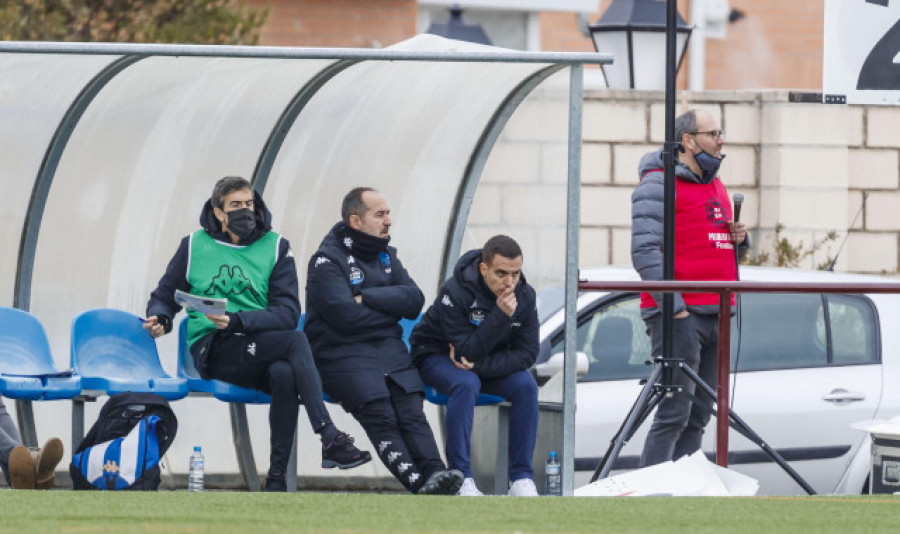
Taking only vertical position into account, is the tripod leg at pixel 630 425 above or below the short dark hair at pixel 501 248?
below

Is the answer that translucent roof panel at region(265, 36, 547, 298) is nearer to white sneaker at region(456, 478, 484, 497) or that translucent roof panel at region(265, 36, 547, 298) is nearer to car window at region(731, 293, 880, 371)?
car window at region(731, 293, 880, 371)

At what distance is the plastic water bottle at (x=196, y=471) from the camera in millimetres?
10188

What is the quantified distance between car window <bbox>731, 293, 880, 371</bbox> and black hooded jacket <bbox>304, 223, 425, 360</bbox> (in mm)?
1947

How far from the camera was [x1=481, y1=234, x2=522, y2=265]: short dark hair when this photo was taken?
983 centimetres

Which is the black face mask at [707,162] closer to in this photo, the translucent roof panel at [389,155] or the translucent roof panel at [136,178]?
the translucent roof panel at [389,155]

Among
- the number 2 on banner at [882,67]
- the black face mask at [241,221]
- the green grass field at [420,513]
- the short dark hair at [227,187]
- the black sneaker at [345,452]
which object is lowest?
the green grass field at [420,513]

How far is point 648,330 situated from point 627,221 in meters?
5.61

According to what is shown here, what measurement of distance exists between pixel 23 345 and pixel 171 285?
89 cm

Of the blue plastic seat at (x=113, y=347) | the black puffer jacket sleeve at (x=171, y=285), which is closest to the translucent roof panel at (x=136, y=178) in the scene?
the blue plastic seat at (x=113, y=347)

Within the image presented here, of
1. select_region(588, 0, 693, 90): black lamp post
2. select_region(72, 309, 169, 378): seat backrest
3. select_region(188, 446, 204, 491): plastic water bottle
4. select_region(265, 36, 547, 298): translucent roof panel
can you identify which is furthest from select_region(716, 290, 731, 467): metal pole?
select_region(588, 0, 693, 90): black lamp post

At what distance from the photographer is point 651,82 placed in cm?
1345

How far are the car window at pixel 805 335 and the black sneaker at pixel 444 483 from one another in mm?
2172

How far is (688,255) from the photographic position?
1057 cm

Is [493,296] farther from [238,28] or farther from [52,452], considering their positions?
[238,28]
